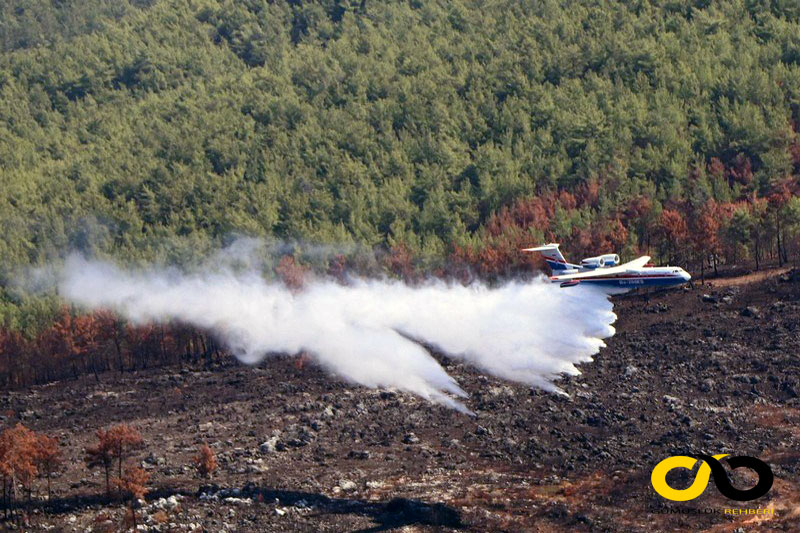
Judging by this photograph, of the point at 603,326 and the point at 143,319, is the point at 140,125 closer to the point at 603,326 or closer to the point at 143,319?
the point at 143,319

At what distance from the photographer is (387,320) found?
366 feet

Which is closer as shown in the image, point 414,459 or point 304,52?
point 414,459

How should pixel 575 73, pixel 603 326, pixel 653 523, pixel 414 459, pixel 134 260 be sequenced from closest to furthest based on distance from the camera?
pixel 653 523
pixel 414 459
pixel 603 326
pixel 134 260
pixel 575 73

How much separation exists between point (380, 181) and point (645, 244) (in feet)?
122

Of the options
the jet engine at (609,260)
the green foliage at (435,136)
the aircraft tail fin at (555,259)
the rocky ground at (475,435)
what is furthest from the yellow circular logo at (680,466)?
the green foliage at (435,136)

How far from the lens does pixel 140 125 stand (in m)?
182

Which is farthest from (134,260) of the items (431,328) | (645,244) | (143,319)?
(645,244)

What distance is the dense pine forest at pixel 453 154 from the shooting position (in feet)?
425

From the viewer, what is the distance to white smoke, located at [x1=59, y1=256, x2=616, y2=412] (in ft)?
338

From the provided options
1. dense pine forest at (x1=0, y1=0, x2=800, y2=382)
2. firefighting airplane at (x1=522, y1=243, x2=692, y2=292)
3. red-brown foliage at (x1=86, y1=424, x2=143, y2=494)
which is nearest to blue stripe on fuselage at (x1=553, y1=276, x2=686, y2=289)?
firefighting airplane at (x1=522, y1=243, x2=692, y2=292)

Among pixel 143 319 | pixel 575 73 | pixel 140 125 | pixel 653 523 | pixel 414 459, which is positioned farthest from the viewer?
pixel 140 125

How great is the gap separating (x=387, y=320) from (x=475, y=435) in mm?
19299

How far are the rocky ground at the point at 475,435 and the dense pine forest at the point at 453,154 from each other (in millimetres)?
10504

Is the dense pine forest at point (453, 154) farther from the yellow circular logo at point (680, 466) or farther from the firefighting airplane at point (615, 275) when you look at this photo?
the yellow circular logo at point (680, 466)
